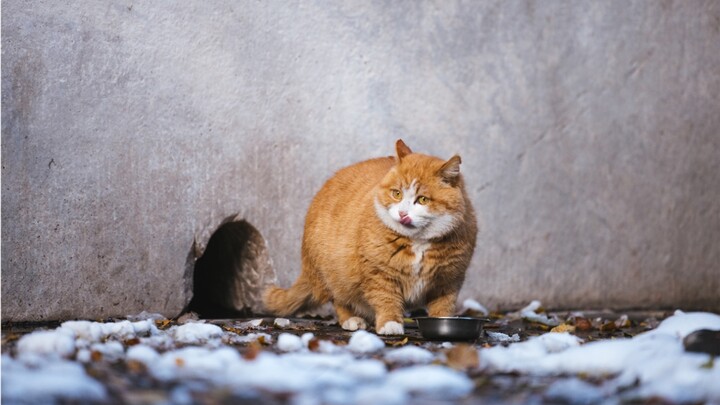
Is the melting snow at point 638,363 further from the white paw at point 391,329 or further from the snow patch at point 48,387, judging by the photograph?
the snow patch at point 48,387

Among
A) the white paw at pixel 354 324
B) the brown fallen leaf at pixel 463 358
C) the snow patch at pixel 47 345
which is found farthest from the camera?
the white paw at pixel 354 324

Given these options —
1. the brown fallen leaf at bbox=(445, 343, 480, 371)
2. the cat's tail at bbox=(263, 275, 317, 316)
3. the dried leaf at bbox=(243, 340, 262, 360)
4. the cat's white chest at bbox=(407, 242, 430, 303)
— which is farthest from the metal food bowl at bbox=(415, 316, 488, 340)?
the cat's tail at bbox=(263, 275, 317, 316)

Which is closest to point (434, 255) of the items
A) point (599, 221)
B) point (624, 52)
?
point (599, 221)

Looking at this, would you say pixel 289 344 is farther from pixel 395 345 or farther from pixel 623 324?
pixel 623 324

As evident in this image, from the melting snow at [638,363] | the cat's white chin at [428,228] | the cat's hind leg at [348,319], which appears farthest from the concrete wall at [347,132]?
the melting snow at [638,363]

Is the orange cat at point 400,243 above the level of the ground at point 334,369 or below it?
above

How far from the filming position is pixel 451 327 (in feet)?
11.6

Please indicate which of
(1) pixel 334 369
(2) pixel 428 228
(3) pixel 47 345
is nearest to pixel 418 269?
(2) pixel 428 228

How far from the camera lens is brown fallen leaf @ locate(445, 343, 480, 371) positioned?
9.14 feet

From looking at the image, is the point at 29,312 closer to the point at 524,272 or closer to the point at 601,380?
the point at 601,380

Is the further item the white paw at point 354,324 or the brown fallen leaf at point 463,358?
the white paw at point 354,324

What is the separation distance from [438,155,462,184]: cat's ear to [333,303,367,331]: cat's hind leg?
0.91 metres

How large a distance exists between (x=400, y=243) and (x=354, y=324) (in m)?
0.59

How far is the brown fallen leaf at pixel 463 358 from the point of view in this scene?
2785 mm
